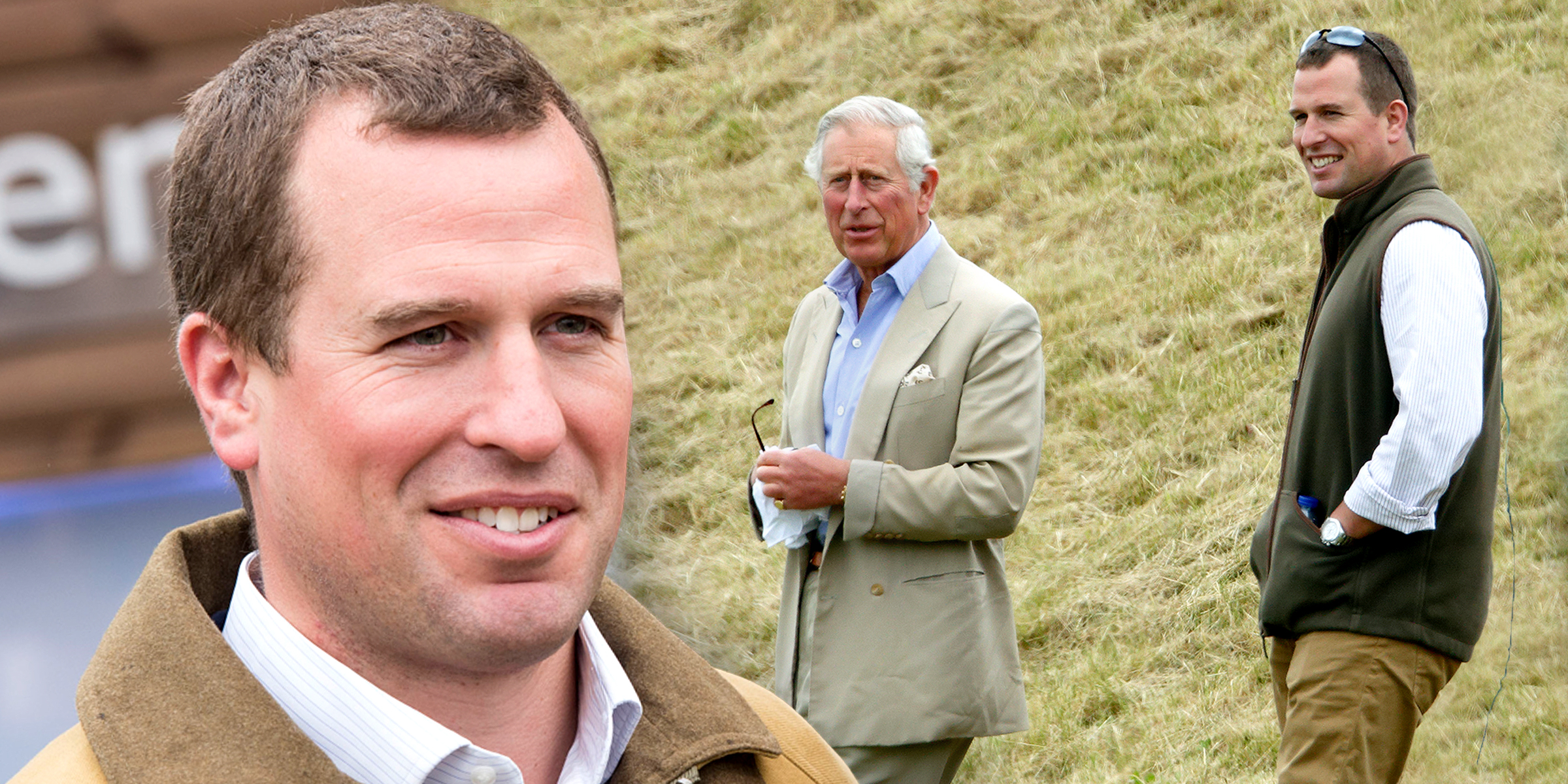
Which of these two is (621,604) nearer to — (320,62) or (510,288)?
(510,288)

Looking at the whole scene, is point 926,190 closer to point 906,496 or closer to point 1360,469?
point 906,496

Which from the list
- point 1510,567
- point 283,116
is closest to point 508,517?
point 283,116

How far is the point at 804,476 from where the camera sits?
103 inches

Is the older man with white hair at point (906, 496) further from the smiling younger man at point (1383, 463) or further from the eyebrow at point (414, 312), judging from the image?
the eyebrow at point (414, 312)

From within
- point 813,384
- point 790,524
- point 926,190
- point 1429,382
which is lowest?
point 790,524

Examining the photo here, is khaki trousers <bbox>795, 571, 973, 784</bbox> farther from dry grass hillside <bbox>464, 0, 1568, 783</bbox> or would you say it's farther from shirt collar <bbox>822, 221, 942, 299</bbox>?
dry grass hillside <bbox>464, 0, 1568, 783</bbox>

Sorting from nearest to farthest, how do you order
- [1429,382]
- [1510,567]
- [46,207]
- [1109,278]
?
[46,207], [1429,382], [1510,567], [1109,278]

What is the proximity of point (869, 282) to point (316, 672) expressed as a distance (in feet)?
6.10

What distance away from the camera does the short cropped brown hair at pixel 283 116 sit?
1.11 meters

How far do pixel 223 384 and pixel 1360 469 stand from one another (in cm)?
207

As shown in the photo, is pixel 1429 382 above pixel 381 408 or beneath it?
beneath

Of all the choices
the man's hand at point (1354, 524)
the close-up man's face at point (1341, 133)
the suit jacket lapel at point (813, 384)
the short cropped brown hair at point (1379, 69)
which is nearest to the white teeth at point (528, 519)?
the suit jacket lapel at point (813, 384)

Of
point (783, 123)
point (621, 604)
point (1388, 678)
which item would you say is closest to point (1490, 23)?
point (783, 123)

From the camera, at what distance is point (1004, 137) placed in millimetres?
6688
